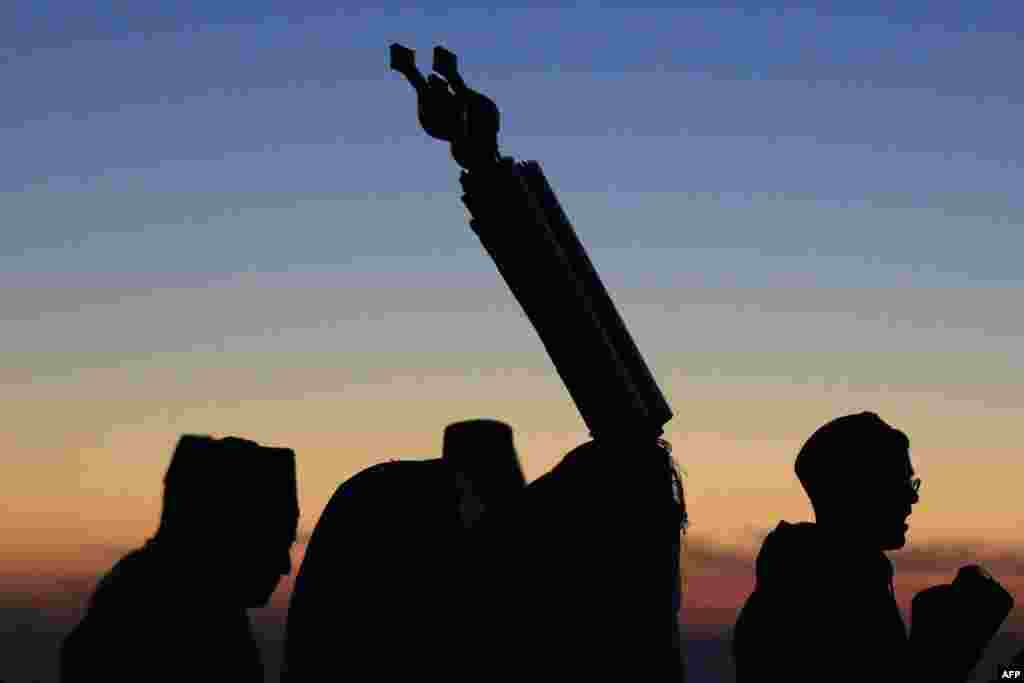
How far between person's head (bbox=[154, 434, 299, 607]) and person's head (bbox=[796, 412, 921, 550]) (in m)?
4.76

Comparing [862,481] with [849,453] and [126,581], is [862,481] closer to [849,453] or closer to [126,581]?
[849,453]

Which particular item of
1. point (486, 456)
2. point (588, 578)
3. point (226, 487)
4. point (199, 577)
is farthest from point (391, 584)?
point (199, 577)

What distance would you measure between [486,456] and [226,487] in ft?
12.0

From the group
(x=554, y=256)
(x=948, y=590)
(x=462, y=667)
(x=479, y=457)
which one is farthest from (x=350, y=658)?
(x=948, y=590)

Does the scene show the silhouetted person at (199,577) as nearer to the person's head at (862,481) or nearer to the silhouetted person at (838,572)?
the silhouetted person at (838,572)

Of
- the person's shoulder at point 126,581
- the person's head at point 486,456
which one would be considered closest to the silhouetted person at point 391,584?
the person's head at point 486,456

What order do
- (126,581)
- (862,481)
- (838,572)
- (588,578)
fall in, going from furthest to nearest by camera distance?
(862,481) < (838,572) < (588,578) < (126,581)

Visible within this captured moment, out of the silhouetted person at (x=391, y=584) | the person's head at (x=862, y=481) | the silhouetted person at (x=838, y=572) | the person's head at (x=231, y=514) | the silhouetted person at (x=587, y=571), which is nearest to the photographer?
the person's head at (x=231, y=514)

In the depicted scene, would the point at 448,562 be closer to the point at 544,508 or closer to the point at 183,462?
the point at 544,508

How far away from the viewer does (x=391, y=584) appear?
12547mm

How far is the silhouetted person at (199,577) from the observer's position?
358 inches

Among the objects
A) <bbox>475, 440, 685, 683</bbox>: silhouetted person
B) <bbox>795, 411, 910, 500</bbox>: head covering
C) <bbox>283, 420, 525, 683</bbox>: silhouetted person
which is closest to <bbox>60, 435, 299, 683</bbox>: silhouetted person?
<bbox>283, 420, 525, 683</bbox>: silhouetted person

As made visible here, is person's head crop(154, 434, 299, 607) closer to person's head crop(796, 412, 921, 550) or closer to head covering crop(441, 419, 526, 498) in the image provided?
head covering crop(441, 419, 526, 498)

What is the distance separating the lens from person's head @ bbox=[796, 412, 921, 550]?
13.3 m
